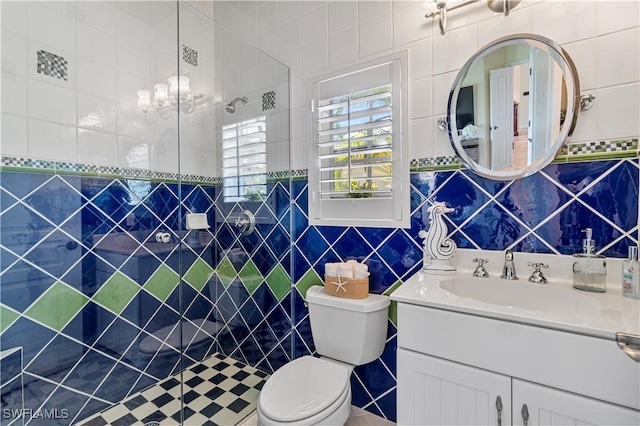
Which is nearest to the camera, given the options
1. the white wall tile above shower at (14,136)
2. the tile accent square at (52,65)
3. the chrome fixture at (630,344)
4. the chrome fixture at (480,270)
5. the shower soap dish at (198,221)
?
the chrome fixture at (630,344)

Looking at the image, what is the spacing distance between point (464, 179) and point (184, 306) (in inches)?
68.6

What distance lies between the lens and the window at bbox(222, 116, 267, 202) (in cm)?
179

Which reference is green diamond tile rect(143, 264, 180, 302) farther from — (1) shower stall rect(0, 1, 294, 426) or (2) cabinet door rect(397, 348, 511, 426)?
(2) cabinet door rect(397, 348, 511, 426)

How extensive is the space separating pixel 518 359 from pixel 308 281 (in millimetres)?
1166

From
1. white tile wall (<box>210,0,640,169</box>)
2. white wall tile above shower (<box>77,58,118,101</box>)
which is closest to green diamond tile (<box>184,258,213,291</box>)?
white tile wall (<box>210,0,640,169</box>)

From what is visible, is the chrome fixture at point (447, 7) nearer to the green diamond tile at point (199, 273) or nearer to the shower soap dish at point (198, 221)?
the shower soap dish at point (198, 221)

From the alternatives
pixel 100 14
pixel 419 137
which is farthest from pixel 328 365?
pixel 100 14

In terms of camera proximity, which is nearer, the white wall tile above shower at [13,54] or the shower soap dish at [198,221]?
the white wall tile above shower at [13,54]

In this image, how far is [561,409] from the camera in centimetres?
83

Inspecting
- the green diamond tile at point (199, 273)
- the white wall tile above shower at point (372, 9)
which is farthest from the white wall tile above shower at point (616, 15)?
the green diamond tile at point (199, 273)

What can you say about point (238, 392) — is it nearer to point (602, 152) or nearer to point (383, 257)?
point (383, 257)

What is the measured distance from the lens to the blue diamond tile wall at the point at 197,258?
122 centimetres

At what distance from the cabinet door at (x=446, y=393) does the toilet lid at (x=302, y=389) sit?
0.97ft

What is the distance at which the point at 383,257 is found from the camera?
1.58 m
